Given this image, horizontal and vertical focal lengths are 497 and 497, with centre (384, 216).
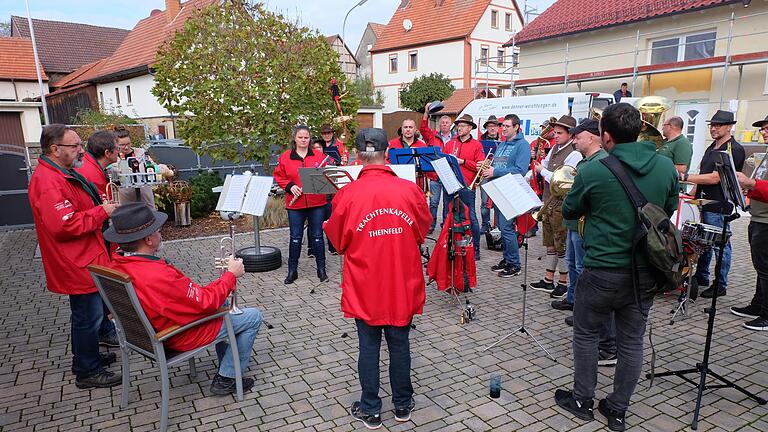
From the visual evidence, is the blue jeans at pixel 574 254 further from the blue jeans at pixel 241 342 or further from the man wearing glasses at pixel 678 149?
the blue jeans at pixel 241 342

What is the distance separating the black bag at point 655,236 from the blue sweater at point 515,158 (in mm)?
3725

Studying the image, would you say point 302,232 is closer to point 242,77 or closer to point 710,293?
point 242,77

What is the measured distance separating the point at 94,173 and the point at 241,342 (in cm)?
217

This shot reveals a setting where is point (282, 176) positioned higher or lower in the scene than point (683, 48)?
lower

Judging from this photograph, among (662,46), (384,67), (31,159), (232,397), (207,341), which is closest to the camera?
(207,341)

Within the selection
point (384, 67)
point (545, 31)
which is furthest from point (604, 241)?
point (384, 67)

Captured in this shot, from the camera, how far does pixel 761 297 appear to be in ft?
16.9

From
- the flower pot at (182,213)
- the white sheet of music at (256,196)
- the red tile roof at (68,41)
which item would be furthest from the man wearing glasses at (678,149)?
the red tile roof at (68,41)

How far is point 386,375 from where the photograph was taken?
4.10 m

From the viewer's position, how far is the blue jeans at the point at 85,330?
12.7ft

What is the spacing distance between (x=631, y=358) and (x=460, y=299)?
2728mm

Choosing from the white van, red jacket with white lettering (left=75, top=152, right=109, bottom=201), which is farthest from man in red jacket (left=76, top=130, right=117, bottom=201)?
the white van

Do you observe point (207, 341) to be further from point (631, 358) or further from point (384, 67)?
point (384, 67)

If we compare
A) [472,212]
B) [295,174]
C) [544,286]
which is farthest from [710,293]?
[295,174]
